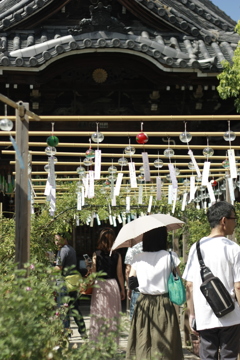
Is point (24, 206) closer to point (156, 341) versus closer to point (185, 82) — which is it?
point (156, 341)

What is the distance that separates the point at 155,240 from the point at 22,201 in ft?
5.20

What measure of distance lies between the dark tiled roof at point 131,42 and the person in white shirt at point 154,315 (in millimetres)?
6025

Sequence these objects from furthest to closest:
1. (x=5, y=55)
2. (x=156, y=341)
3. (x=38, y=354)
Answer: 1. (x=5, y=55)
2. (x=156, y=341)
3. (x=38, y=354)

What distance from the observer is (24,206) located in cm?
527

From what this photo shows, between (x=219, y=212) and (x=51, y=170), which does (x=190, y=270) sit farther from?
(x=51, y=170)

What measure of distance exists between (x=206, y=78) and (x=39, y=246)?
4901 millimetres

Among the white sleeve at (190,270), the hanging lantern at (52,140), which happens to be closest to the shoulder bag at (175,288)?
the white sleeve at (190,270)

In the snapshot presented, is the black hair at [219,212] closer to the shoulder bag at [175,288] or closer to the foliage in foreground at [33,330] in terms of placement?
the shoulder bag at [175,288]

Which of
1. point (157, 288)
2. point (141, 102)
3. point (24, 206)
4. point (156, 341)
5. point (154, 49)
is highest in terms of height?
point (154, 49)

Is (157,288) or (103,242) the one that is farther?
(103,242)

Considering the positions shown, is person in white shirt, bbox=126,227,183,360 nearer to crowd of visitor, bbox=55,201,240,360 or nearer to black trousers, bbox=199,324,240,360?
crowd of visitor, bbox=55,201,240,360

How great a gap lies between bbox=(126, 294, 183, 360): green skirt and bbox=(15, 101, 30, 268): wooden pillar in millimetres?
1443

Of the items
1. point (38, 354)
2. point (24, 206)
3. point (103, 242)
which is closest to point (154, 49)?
point (103, 242)

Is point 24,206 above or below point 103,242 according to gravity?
above
